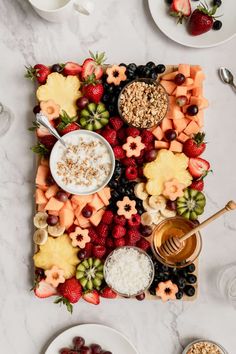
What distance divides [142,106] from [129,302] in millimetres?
642

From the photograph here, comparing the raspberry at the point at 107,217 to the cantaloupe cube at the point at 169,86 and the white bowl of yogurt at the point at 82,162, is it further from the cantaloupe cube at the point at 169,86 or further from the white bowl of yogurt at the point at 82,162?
the cantaloupe cube at the point at 169,86

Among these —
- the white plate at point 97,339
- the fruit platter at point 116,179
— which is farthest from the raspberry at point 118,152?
the white plate at point 97,339

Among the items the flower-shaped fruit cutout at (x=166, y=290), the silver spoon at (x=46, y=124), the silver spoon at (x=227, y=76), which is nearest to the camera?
the silver spoon at (x=46, y=124)

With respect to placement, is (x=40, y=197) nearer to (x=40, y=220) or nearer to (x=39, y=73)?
(x=40, y=220)

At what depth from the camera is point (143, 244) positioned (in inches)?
70.1

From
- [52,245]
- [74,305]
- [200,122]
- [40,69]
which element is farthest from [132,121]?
[74,305]

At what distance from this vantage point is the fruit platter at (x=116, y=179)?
175cm

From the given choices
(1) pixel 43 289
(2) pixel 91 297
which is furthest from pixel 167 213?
(1) pixel 43 289

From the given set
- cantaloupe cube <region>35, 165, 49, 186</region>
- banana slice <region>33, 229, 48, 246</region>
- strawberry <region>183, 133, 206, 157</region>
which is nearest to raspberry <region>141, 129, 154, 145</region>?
strawberry <region>183, 133, 206, 157</region>

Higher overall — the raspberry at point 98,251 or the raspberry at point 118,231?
the raspberry at point 118,231

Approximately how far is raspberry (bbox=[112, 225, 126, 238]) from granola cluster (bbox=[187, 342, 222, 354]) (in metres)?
0.44

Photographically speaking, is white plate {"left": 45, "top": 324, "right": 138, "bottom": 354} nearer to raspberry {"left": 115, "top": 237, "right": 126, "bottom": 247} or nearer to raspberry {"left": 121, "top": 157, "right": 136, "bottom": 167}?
raspberry {"left": 115, "top": 237, "right": 126, "bottom": 247}

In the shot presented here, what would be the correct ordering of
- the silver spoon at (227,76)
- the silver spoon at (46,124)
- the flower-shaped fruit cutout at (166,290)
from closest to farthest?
the silver spoon at (46,124)
the flower-shaped fruit cutout at (166,290)
the silver spoon at (227,76)

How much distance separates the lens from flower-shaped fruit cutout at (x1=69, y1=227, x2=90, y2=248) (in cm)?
177
